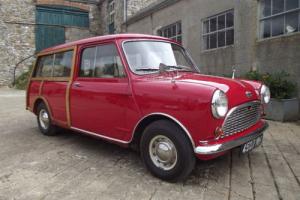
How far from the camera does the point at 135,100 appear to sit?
3668mm

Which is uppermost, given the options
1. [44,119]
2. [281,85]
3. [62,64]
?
[62,64]

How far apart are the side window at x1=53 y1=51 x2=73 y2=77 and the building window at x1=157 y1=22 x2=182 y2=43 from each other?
24.4 ft

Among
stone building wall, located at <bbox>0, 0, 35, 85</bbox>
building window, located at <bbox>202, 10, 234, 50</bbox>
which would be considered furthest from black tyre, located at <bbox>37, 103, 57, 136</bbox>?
stone building wall, located at <bbox>0, 0, 35, 85</bbox>

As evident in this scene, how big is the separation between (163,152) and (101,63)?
1.71m

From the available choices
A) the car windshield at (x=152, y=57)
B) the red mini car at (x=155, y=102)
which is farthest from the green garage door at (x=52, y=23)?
the car windshield at (x=152, y=57)

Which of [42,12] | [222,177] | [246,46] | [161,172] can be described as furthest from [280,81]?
[42,12]

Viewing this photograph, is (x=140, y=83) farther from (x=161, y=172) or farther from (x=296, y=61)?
(x=296, y=61)

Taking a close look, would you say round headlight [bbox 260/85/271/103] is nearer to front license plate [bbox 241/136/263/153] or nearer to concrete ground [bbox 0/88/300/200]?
front license plate [bbox 241/136/263/153]

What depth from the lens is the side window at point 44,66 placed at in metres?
5.64

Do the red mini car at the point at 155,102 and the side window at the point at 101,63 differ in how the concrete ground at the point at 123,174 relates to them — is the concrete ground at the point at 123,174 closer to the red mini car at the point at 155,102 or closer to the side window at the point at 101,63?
the red mini car at the point at 155,102

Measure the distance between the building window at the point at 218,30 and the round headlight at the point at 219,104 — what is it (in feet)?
21.5

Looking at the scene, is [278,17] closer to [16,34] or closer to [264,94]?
[264,94]

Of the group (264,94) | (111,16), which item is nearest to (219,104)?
(264,94)

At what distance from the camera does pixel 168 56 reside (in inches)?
171
